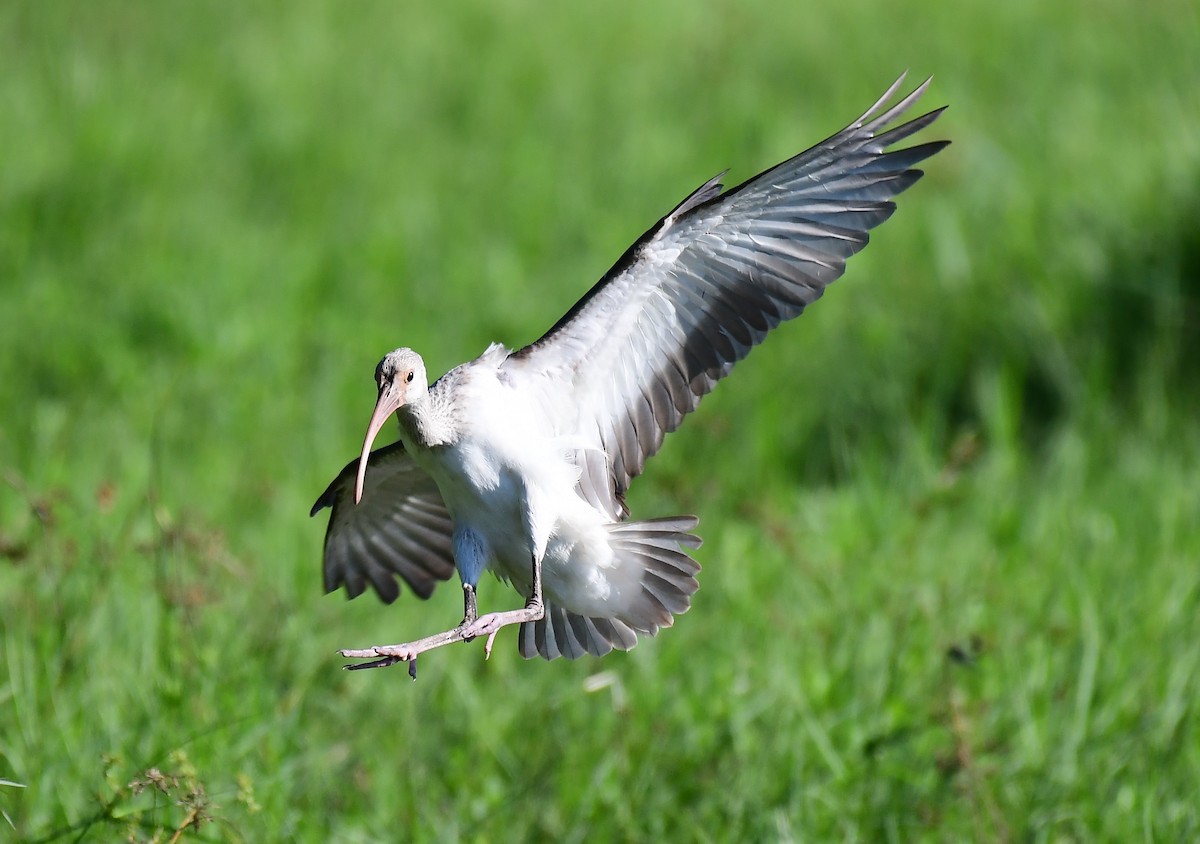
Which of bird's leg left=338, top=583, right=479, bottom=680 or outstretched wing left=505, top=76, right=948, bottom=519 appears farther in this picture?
outstretched wing left=505, top=76, right=948, bottom=519

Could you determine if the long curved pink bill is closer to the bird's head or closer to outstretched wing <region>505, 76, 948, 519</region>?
the bird's head

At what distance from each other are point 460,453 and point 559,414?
387 millimetres

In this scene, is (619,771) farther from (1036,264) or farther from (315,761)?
(1036,264)

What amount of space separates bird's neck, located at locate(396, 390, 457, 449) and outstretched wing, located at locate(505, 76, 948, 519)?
0.84 ft

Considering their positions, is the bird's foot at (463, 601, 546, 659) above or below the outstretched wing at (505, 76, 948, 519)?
below

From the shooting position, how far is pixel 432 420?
154 inches

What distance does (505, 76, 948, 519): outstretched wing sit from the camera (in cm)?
404

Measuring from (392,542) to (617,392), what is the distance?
1.04 m

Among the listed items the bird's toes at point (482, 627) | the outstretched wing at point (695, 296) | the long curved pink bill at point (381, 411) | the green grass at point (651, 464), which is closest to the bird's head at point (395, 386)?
the long curved pink bill at point (381, 411)

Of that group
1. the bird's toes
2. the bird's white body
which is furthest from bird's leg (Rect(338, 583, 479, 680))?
the bird's white body

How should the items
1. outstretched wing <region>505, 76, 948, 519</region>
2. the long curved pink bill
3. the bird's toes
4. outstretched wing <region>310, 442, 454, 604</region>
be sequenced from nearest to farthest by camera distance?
the bird's toes, the long curved pink bill, outstretched wing <region>505, 76, 948, 519</region>, outstretched wing <region>310, 442, 454, 604</region>

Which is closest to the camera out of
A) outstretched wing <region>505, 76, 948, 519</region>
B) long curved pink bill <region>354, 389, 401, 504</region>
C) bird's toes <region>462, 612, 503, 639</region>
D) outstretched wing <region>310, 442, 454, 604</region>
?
bird's toes <region>462, 612, 503, 639</region>

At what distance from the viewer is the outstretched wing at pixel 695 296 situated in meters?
4.04

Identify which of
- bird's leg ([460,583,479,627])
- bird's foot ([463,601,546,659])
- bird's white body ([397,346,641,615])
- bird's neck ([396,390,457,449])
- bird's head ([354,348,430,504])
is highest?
bird's head ([354,348,430,504])
